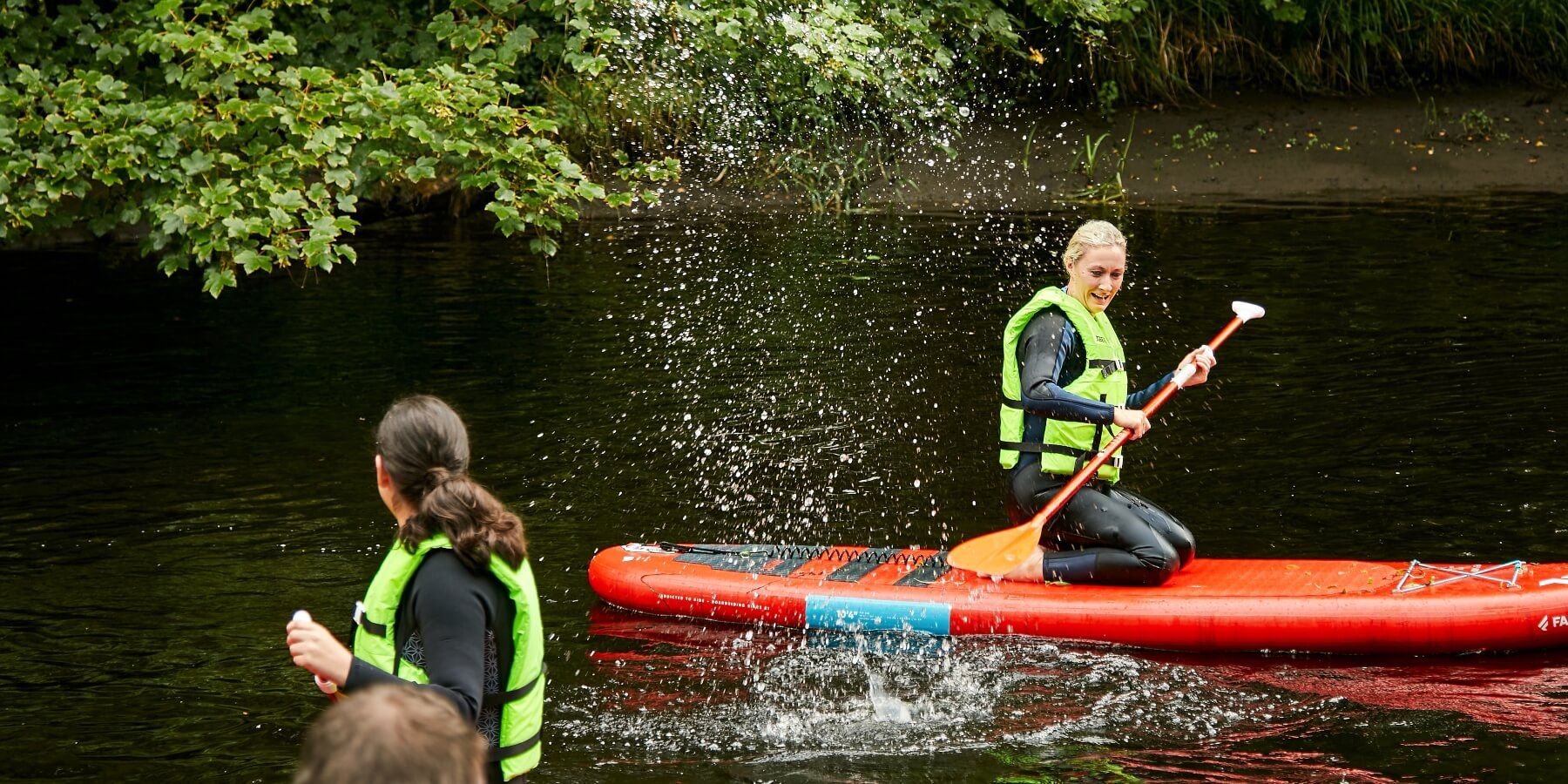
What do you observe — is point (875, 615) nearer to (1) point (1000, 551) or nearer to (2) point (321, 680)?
(1) point (1000, 551)

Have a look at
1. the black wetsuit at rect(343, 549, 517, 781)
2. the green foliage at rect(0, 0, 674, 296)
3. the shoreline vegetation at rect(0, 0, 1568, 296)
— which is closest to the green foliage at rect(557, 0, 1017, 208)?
the shoreline vegetation at rect(0, 0, 1568, 296)

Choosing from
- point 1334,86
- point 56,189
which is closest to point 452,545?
point 56,189

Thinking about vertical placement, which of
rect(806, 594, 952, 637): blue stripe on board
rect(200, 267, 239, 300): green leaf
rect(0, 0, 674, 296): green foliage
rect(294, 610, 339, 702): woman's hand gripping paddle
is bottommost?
rect(806, 594, 952, 637): blue stripe on board

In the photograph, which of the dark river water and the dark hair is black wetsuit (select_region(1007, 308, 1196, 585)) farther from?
the dark hair

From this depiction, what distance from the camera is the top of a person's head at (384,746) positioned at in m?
1.55

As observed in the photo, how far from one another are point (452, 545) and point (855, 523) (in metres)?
4.32

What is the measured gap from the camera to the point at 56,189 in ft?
23.0

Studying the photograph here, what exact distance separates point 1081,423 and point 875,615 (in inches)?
38.5

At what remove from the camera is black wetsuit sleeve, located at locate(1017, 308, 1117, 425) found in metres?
5.13

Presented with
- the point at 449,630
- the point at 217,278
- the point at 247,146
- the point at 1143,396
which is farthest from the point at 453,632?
the point at 247,146

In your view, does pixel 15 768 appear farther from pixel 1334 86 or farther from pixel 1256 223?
pixel 1334 86

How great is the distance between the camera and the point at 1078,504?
17.8 ft

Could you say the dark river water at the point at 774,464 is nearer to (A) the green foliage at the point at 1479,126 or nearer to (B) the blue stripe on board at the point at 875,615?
(B) the blue stripe on board at the point at 875,615

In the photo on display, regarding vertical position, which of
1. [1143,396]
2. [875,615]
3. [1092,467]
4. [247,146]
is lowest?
[875,615]
